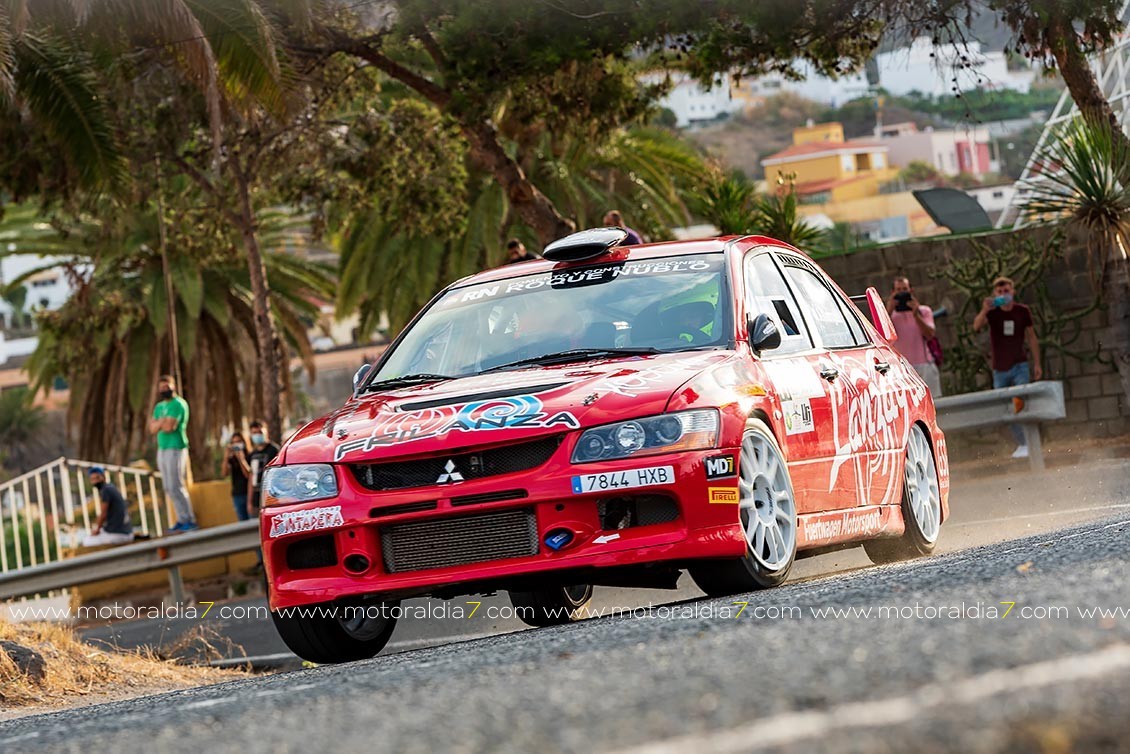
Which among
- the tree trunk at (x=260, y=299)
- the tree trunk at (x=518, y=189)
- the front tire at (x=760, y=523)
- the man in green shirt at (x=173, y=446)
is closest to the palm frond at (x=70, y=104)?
the man in green shirt at (x=173, y=446)

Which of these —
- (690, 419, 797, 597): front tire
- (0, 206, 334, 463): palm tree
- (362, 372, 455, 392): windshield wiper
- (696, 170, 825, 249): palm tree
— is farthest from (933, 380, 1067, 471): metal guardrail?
(0, 206, 334, 463): palm tree

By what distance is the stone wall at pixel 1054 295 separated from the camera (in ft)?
61.5

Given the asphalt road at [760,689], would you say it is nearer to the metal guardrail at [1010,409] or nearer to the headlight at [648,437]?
the headlight at [648,437]

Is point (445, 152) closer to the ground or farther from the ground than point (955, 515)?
farther from the ground

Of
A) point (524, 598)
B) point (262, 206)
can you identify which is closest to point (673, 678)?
point (524, 598)

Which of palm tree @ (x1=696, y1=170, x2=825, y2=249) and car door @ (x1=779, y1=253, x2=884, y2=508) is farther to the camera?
palm tree @ (x1=696, y1=170, x2=825, y2=249)

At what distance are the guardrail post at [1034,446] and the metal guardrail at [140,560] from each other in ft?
21.3

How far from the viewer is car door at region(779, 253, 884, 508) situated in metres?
8.05

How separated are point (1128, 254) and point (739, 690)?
15503mm

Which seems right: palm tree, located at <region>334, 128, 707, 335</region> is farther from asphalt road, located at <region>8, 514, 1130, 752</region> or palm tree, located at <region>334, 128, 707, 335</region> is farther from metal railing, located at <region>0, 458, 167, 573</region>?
asphalt road, located at <region>8, 514, 1130, 752</region>

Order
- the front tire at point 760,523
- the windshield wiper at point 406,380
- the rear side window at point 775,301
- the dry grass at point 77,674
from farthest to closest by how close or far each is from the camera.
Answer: the dry grass at point 77,674 → the rear side window at point 775,301 → the windshield wiper at point 406,380 → the front tire at point 760,523

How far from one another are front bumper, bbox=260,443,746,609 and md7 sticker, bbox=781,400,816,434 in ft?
2.44

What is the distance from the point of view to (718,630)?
506 centimetres

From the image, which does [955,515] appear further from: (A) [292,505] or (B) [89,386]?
(B) [89,386]
